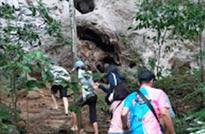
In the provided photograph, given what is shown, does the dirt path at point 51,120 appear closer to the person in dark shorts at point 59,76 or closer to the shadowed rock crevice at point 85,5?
the person in dark shorts at point 59,76

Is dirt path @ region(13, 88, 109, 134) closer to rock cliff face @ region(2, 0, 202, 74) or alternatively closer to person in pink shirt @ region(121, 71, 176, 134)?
person in pink shirt @ region(121, 71, 176, 134)

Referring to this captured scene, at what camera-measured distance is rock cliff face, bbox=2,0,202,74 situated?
10281 mm

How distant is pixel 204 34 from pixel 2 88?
8220mm

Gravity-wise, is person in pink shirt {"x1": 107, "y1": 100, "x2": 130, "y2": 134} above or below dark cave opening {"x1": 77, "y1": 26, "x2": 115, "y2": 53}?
below

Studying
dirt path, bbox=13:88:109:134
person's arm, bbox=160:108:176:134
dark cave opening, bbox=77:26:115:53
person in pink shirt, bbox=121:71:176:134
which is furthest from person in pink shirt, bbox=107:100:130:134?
dark cave opening, bbox=77:26:115:53

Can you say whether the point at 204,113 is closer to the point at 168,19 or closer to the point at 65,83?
the point at 65,83

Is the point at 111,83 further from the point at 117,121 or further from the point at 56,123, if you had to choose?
the point at 56,123

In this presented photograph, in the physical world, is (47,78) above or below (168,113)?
above

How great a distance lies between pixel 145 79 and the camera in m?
2.75

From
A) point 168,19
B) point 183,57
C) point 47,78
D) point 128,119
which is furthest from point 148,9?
point 183,57

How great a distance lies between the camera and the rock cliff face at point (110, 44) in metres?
10.3

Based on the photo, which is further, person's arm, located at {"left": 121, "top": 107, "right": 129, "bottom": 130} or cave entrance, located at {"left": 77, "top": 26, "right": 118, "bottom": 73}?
cave entrance, located at {"left": 77, "top": 26, "right": 118, "bottom": 73}

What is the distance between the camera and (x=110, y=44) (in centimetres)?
1104

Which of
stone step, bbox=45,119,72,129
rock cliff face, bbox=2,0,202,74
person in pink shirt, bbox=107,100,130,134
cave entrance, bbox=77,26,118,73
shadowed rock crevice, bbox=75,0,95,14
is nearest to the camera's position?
person in pink shirt, bbox=107,100,130,134
